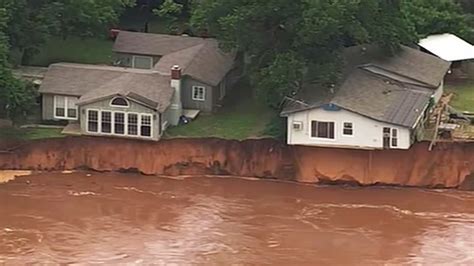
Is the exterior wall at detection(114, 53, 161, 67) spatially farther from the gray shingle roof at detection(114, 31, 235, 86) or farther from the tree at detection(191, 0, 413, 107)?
the tree at detection(191, 0, 413, 107)

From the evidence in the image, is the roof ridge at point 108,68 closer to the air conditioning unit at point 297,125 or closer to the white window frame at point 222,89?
the white window frame at point 222,89

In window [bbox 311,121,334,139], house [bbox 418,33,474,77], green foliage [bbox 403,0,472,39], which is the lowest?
window [bbox 311,121,334,139]

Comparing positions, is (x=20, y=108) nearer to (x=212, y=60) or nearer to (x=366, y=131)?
(x=212, y=60)

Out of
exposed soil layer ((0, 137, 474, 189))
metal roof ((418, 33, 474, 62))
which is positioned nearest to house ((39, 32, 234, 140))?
exposed soil layer ((0, 137, 474, 189))

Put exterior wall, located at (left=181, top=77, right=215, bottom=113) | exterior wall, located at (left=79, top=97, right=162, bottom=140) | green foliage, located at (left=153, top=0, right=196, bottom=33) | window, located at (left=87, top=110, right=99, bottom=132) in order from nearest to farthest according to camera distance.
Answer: exterior wall, located at (left=79, top=97, right=162, bottom=140) → window, located at (left=87, top=110, right=99, bottom=132) → exterior wall, located at (left=181, top=77, right=215, bottom=113) → green foliage, located at (left=153, top=0, right=196, bottom=33)

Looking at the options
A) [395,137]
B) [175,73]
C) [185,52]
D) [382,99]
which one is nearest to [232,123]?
[175,73]

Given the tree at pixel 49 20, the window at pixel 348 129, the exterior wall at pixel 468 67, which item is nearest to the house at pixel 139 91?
the tree at pixel 49 20

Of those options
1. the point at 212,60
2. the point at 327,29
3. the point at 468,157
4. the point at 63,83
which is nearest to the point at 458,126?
the point at 468,157
